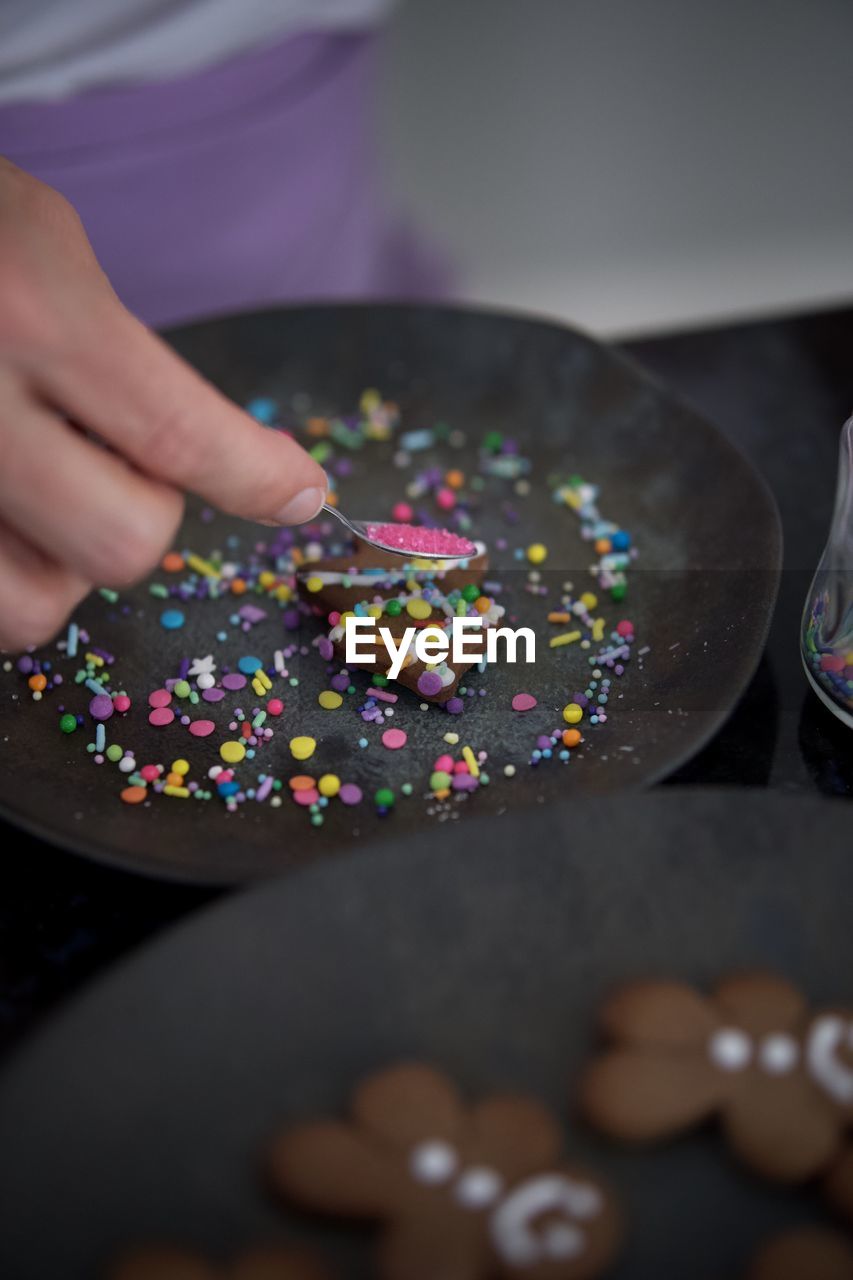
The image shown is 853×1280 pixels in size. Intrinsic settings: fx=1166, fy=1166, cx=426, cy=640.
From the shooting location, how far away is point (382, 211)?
75.5 inches

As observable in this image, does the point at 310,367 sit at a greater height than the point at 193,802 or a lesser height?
greater

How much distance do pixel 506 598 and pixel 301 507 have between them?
9.1 inches

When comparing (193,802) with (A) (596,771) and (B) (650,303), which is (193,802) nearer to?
(A) (596,771)

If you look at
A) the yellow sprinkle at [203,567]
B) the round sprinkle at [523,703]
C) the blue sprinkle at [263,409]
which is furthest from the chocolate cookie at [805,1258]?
the blue sprinkle at [263,409]

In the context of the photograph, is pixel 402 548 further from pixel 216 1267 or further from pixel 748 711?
pixel 216 1267

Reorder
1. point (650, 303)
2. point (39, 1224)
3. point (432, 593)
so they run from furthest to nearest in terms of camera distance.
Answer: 1. point (650, 303)
2. point (432, 593)
3. point (39, 1224)

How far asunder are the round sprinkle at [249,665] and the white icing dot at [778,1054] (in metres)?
0.40

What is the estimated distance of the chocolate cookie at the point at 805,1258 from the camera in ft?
1.47

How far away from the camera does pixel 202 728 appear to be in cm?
73

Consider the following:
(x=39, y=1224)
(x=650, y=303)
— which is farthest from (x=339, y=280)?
(x=39, y=1224)

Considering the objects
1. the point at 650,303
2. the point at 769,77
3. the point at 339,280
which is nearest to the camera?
the point at 339,280

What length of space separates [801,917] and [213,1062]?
278 millimetres

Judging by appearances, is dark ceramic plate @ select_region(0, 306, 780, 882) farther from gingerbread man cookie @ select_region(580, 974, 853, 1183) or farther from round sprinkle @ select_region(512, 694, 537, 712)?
gingerbread man cookie @ select_region(580, 974, 853, 1183)

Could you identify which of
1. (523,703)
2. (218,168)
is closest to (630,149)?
(218,168)
